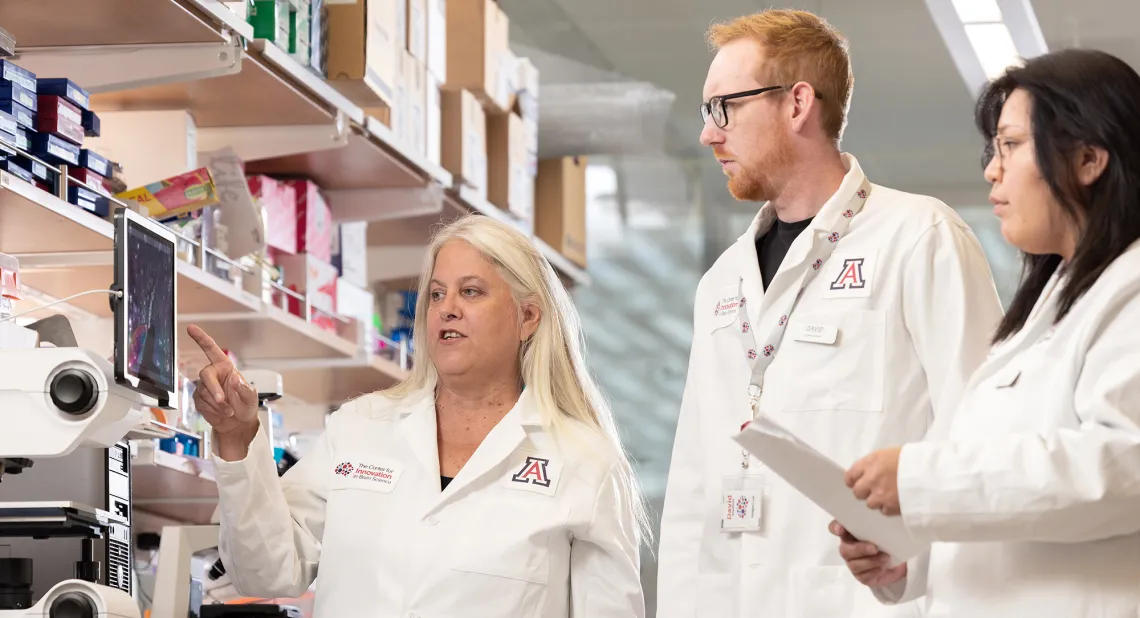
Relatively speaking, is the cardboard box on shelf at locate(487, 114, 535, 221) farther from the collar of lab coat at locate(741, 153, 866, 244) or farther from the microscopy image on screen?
the microscopy image on screen

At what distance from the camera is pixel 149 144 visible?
3357 mm

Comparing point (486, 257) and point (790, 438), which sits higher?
point (486, 257)

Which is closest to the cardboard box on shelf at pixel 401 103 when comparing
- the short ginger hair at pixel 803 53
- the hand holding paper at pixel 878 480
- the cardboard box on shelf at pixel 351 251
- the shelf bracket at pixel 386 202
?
the shelf bracket at pixel 386 202

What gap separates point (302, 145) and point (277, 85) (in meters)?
0.32

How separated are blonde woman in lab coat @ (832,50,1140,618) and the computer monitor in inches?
39.6

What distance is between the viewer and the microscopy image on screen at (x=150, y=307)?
202 centimetres

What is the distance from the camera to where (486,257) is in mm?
2785

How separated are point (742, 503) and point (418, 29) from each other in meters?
2.51

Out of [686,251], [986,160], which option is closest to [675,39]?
[686,251]

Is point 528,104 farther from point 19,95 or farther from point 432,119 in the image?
point 19,95

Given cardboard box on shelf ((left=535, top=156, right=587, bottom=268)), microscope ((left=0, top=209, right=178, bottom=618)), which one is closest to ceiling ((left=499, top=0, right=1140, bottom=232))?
cardboard box on shelf ((left=535, top=156, right=587, bottom=268))

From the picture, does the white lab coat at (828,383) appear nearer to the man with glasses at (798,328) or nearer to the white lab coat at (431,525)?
the man with glasses at (798,328)

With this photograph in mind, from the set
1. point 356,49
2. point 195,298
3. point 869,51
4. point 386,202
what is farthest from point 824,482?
point 869,51

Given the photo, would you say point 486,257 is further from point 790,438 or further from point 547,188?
point 547,188
